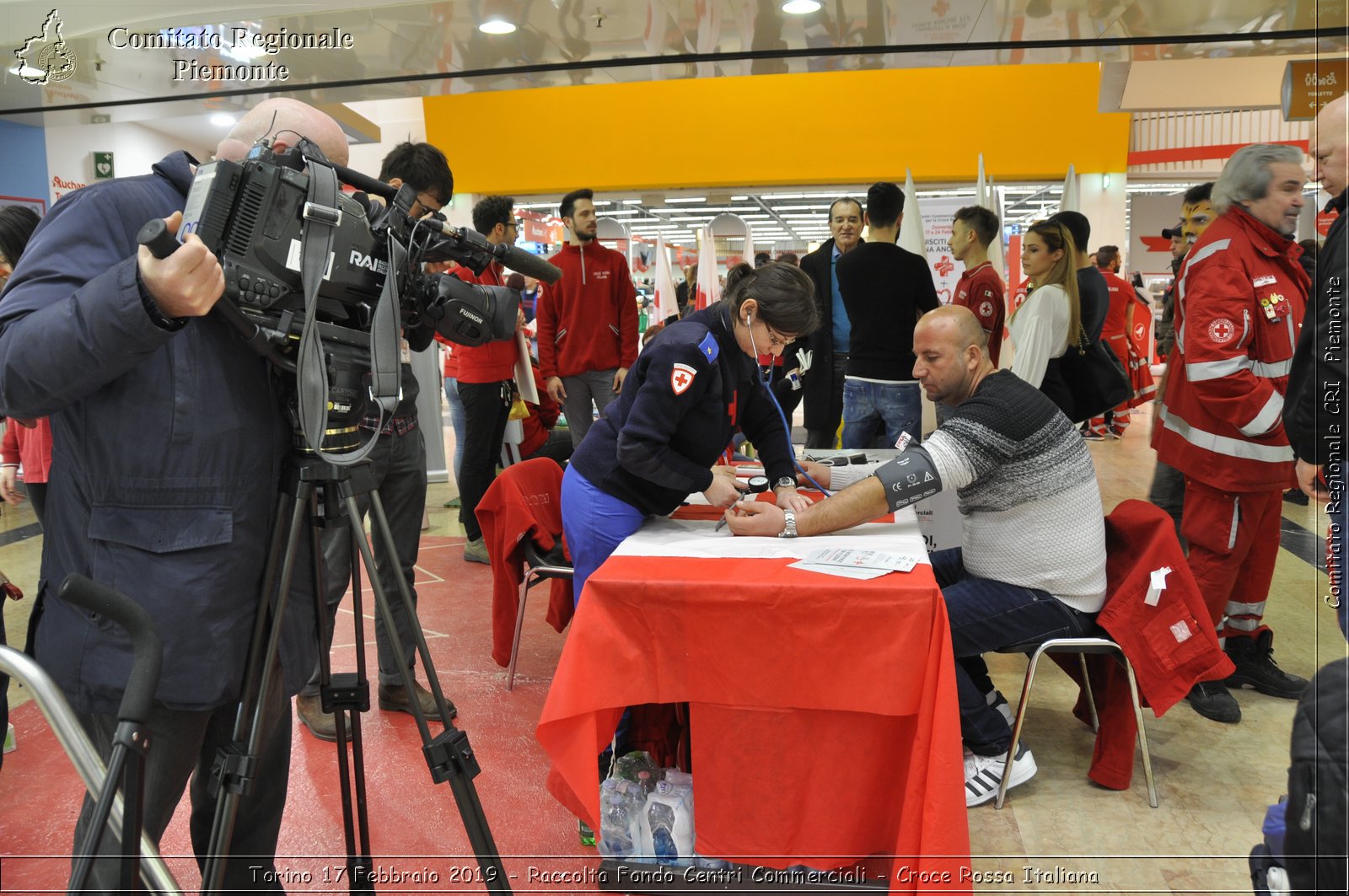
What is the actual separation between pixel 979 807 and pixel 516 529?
5.07ft

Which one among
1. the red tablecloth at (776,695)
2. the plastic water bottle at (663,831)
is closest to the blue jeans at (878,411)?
the red tablecloth at (776,695)

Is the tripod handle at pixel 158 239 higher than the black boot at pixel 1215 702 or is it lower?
higher

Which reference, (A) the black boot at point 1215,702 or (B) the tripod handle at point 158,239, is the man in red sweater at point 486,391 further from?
(B) the tripod handle at point 158,239

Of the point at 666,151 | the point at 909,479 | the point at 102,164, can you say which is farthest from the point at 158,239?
the point at 666,151

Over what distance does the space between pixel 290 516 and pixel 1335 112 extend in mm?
2151

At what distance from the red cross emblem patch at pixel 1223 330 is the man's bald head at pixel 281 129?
2532 mm

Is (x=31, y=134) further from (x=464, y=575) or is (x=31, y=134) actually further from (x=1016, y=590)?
(x=1016, y=590)

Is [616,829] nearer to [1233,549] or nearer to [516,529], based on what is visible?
[516,529]

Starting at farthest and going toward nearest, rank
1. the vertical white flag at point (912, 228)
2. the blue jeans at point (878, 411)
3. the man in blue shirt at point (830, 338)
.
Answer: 1. the vertical white flag at point (912, 228)
2. the man in blue shirt at point (830, 338)
3. the blue jeans at point (878, 411)

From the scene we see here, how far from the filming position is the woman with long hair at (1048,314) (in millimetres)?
3596

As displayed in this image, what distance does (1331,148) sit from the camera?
1.93m

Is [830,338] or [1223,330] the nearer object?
[1223,330]

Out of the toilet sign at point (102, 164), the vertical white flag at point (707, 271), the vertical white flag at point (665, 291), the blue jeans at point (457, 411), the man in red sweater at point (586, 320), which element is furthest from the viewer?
the vertical white flag at point (665, 291)

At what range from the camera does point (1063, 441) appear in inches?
87.0
